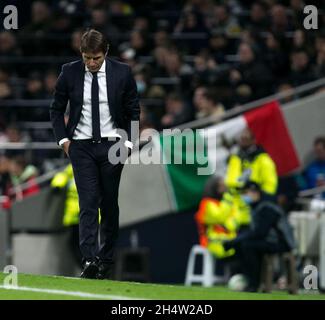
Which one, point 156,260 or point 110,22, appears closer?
point 156,260

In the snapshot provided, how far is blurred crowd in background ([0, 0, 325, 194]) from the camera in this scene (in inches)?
758

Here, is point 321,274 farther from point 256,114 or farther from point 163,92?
point 163,92

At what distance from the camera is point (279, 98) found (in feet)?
61.8

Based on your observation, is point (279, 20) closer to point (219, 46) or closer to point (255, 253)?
point (219, 46)

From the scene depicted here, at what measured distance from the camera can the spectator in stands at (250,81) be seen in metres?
19.2

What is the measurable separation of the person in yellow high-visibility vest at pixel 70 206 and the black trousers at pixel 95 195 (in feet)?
22.6

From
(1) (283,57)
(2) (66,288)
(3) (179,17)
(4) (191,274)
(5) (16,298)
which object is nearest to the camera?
(5) (16,298)

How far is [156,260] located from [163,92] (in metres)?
3.08

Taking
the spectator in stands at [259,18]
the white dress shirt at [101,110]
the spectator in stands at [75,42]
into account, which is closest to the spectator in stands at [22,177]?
the spectator in stands at [75,42]

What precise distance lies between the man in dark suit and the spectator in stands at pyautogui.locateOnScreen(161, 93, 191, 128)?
7.51m

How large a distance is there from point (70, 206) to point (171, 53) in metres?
3.55

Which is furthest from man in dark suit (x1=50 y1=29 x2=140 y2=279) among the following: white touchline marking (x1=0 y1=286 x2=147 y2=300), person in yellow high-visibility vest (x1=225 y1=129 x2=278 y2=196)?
person in yellow high-visibility vest (x1=225 y1=129 x2=278 y2=196)

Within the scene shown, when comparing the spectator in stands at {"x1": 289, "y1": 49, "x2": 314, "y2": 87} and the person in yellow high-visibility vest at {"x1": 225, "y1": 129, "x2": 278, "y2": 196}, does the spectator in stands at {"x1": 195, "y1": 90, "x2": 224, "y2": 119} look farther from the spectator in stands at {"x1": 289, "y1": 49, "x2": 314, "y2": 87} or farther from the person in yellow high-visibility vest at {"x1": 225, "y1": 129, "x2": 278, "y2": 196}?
the person in yellow high-visibility vest at {"x1": 225, "y1": 129, "x2": 278, "y2": 196}

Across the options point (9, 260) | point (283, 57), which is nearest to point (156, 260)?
point (9, 260)
